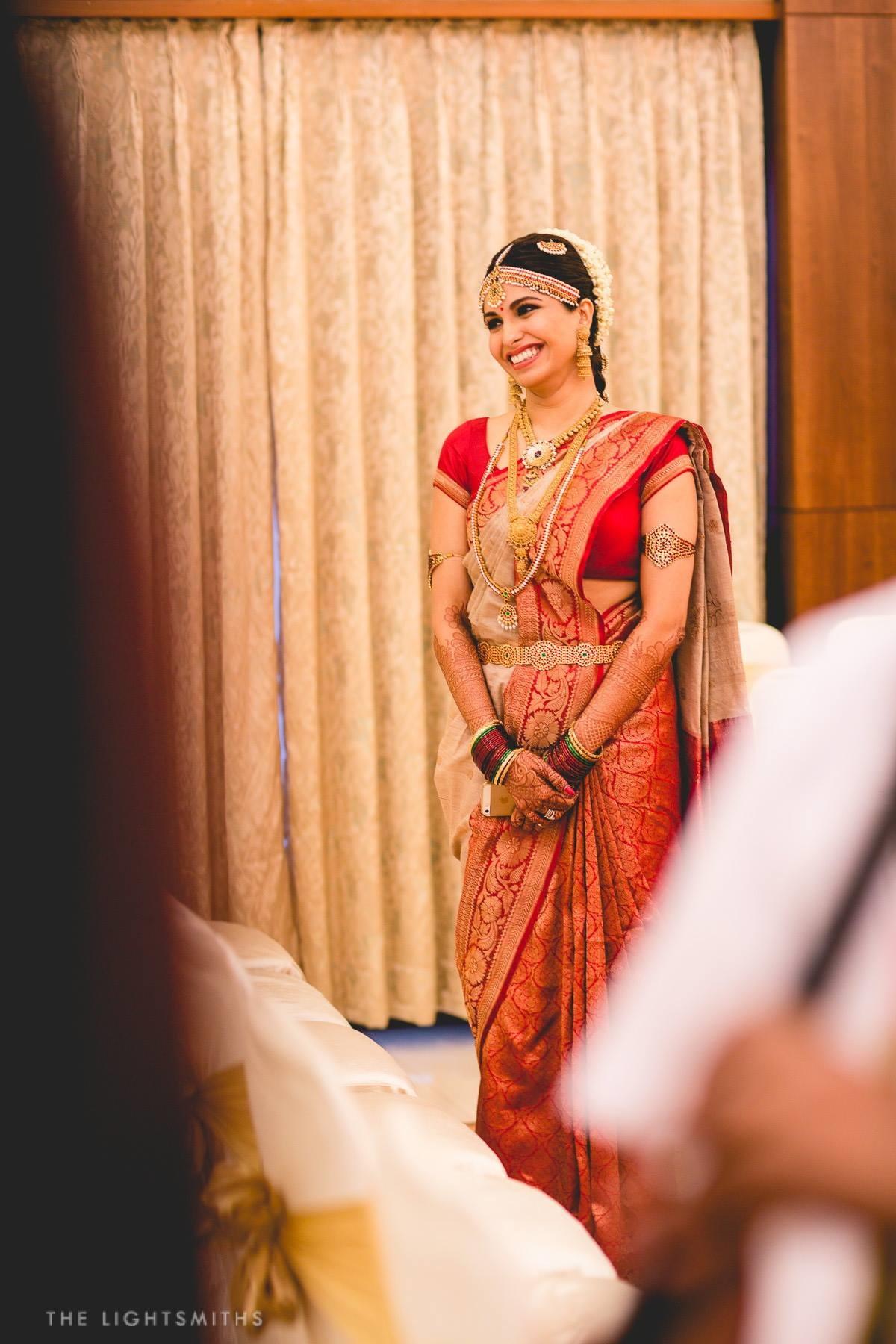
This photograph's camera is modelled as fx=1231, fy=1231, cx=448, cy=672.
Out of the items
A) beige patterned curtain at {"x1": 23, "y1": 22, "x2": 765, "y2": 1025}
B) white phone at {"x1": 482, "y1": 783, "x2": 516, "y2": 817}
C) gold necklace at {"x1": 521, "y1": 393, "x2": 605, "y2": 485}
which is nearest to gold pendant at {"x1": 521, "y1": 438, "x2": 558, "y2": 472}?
gold necklace at {"x1": 521, "y1": 393, "x2": 605, "y2": 485}

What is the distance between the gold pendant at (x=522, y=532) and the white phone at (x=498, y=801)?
0.42 m

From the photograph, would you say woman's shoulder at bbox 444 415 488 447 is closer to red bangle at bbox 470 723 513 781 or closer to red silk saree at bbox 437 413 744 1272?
red silk saree at bbox 437 413 744 1272

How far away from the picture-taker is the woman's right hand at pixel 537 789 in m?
2.06

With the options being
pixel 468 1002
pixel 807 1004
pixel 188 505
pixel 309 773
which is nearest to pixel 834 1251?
pixel 807 1004

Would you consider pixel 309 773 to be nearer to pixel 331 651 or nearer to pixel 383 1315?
pixel 331 651

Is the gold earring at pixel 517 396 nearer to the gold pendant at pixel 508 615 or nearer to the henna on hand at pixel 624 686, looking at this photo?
the gold pendant at pixel 508 615

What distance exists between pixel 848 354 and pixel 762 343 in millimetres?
218

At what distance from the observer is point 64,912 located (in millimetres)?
418

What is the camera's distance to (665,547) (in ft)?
6.77

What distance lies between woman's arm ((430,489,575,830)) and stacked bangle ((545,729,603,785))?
19mm

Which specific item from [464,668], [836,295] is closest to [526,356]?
[464,668]

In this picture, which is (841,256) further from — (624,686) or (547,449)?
(624,686)

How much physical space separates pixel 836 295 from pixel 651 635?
4.96 feet

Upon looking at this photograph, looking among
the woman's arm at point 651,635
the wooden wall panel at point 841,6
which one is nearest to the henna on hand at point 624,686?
the woman's arm at point 651,635
